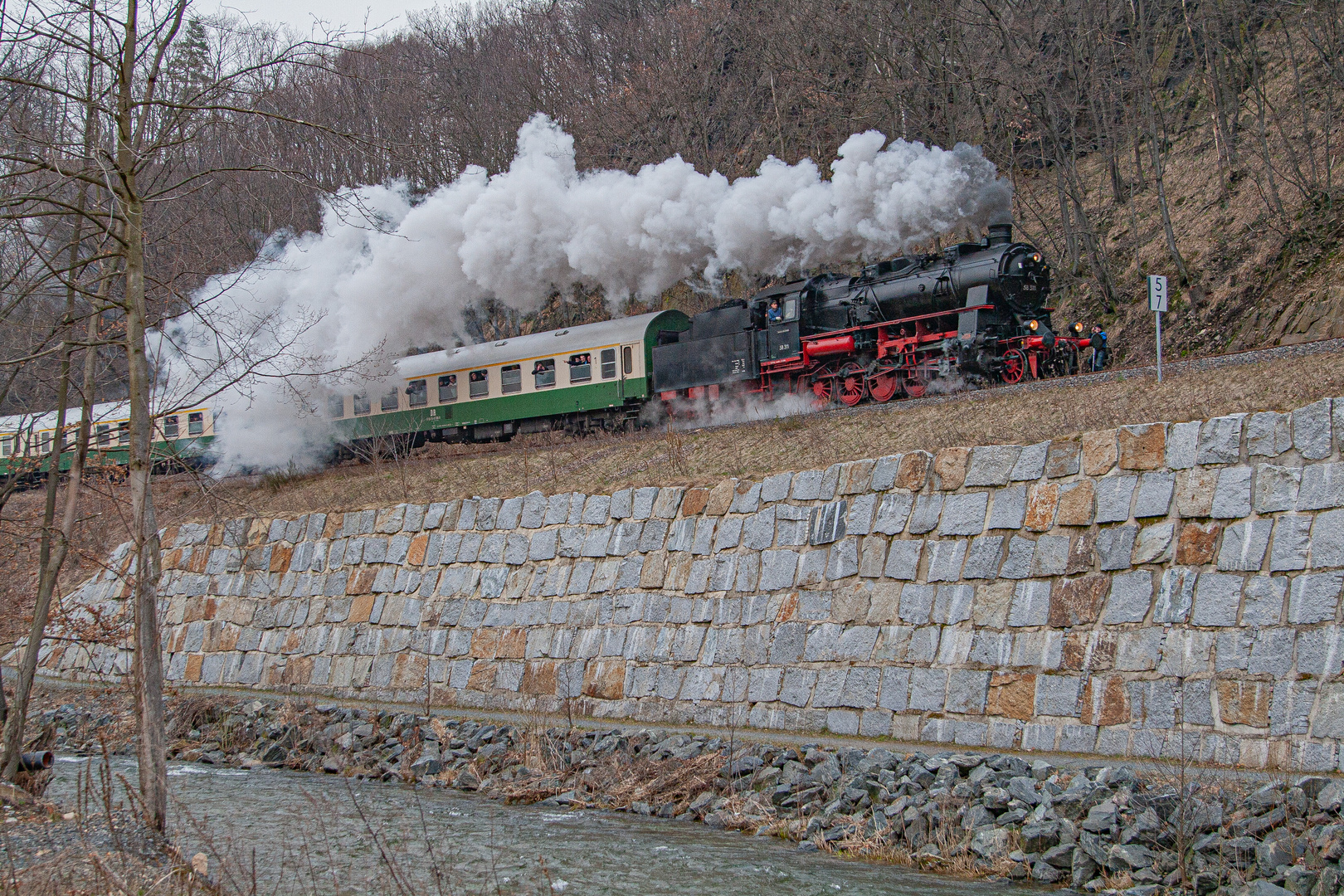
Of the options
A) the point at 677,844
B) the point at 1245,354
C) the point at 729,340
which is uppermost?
the point at 729,340

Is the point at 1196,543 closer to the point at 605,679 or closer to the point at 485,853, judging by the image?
the point at 485,853

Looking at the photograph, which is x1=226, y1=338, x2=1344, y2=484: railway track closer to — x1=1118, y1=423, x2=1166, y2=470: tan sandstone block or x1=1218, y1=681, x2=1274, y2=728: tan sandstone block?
x1=1118, y1=423, x2=1166, y2=470: tan sandstone block

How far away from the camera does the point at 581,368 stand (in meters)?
23.1

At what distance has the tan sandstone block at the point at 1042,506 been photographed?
36.0 ft

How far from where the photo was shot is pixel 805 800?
1011 centimetres

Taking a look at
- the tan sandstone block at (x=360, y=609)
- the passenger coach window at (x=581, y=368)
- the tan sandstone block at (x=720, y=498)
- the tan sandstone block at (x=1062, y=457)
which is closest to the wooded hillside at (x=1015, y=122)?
the passenger coach window at (x=581, y=368)

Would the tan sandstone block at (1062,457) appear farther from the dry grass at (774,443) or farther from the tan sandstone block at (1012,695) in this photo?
the tan sandstone block at (1012,695)

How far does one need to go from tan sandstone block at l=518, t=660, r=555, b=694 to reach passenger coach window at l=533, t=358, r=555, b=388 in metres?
9.30

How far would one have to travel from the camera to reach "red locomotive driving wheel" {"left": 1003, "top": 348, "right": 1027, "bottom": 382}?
17688mm

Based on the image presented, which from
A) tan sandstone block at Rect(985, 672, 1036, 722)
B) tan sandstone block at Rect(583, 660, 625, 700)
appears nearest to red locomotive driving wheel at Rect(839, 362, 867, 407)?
tan sandstone block at Rect(583, 660, 625, 700)

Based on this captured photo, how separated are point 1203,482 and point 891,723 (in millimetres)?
3854

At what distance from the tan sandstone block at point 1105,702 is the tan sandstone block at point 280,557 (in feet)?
45.5

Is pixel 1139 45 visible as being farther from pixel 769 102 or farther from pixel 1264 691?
pixel 1264 691

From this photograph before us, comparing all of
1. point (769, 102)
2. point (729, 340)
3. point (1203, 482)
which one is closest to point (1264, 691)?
point (1203, 482)
